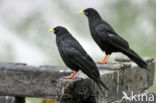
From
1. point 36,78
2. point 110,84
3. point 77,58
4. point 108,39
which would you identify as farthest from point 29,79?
point 77,58

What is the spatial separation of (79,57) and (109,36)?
1809 mm

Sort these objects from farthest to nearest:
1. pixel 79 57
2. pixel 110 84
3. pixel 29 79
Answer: pixel 29 79 < pixel 110 84 < pixel 79 57

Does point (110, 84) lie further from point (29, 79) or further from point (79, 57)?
point (29, 79)

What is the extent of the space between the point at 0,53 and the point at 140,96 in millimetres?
14469

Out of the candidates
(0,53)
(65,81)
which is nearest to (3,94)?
(65,81)

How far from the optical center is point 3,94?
7.20 metres

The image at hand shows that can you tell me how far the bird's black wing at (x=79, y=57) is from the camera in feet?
17.2

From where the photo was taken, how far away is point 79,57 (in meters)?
5.32

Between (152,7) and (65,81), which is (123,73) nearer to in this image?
(65,81)

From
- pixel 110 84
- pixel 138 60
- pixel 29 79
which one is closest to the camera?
pixel 110 84

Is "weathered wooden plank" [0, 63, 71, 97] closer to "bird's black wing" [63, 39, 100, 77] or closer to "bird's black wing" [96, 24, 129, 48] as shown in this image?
"bird's black wing" [96, 24, 129, 48]

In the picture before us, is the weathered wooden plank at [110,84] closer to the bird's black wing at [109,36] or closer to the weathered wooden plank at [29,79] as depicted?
the bird's black wing at [109,36]

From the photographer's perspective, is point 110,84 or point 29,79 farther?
point 29,79

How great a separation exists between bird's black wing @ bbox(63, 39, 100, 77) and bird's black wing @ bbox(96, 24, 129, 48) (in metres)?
1.64
